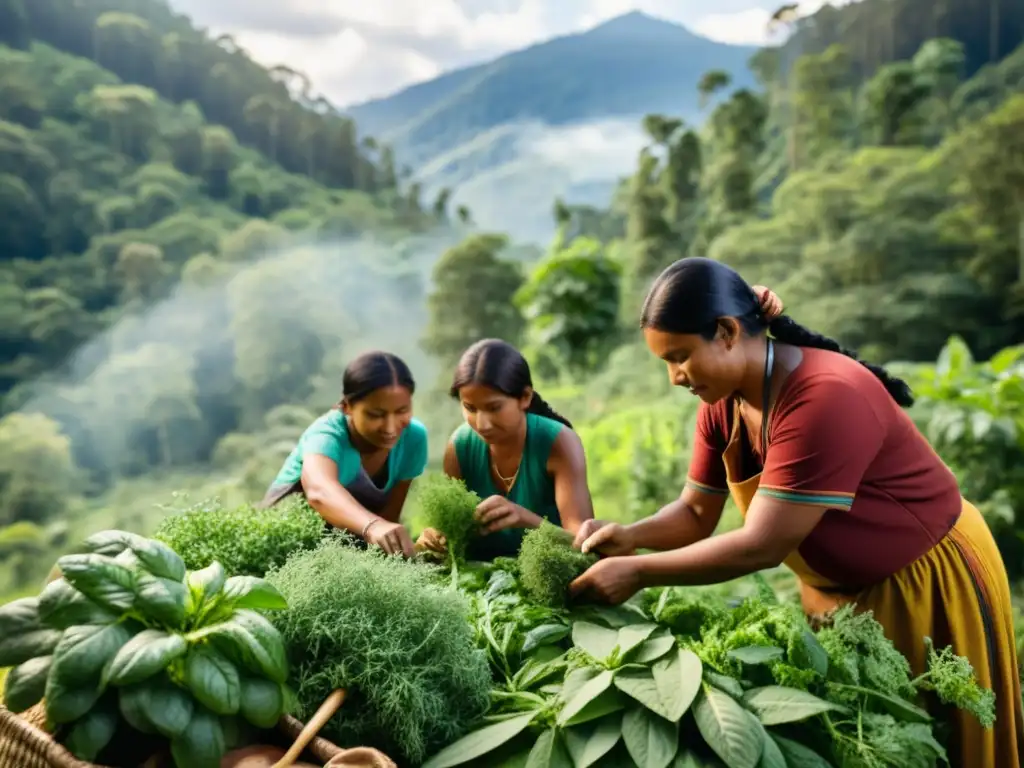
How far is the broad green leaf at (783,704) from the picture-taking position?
3.92ft

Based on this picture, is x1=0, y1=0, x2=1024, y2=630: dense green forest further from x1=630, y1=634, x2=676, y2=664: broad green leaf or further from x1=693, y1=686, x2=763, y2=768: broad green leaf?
x1=693, y1=686, x2=763, y2=768: broad green leaf

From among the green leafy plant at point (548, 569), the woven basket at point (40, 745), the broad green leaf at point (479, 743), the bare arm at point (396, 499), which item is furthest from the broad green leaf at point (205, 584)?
the bare arm at point (396, 499)

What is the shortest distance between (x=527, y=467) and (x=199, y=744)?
1.26 metres

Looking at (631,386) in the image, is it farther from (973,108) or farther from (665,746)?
(665,746)

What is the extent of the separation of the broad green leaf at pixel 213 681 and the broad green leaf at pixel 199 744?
0.07 ft

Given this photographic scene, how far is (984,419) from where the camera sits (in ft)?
14.0

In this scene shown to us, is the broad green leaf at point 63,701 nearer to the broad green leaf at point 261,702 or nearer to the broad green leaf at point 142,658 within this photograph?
the broad green leaf at point 142,658

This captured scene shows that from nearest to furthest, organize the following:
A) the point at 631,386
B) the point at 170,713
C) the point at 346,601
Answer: the point at 170,713, the point at 346,601, the point at 631,386

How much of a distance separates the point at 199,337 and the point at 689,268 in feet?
33.3

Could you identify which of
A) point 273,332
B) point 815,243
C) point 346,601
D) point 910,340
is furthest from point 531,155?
point 346,601

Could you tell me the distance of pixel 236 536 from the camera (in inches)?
61.5

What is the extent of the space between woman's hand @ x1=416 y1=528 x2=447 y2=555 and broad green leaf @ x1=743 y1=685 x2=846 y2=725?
83 cm

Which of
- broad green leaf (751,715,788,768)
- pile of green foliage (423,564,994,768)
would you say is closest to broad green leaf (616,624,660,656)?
pile of green foliage (423,564,994,768)

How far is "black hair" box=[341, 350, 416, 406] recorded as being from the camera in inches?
82.5
